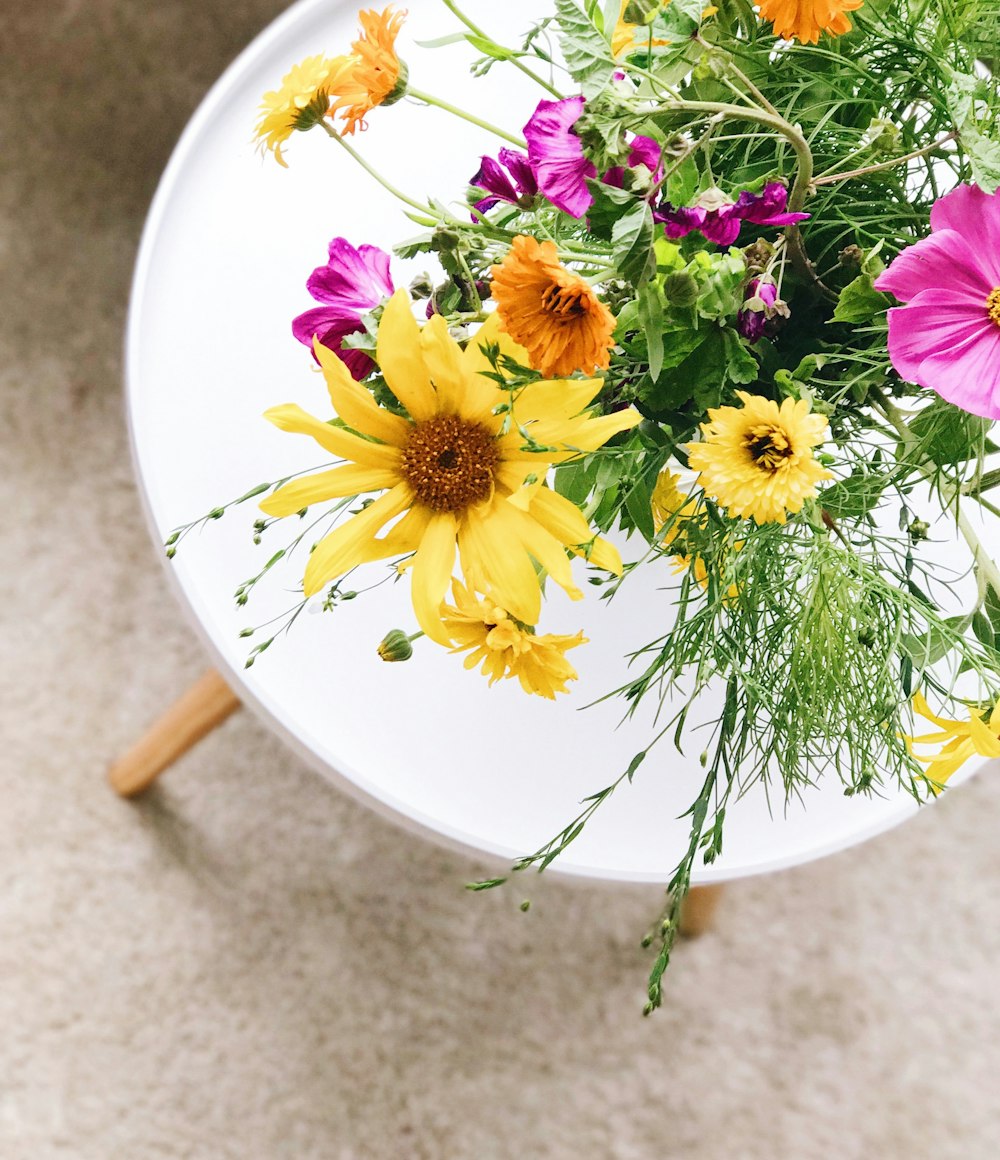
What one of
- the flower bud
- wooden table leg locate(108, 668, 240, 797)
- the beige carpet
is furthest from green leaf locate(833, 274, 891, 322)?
the beige carpet

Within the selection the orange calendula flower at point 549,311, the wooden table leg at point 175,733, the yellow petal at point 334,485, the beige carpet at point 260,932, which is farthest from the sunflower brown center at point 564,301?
the beige carpet at point 260,932

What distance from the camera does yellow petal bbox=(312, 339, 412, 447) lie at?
0.37 meters

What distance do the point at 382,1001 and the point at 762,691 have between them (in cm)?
76

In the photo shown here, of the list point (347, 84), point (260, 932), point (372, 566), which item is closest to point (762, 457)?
point (347, 84)

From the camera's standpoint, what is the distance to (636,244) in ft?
1.09

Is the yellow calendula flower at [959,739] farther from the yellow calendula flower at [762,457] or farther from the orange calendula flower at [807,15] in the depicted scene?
→ the orange calendula flower at [807,15]

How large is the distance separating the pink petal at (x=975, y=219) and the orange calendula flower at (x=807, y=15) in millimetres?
66

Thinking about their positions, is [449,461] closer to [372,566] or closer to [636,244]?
[636,244]

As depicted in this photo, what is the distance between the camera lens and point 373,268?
0.42 m

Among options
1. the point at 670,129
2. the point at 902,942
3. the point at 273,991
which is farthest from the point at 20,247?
the point at 902,942

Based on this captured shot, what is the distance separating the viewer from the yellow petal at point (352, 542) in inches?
15.6

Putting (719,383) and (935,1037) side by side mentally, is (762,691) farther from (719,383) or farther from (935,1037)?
(935,1037)

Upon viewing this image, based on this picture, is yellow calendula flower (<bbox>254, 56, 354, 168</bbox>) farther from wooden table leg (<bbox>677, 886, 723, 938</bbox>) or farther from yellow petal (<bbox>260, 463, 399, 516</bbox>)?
wooden table leg (<bbox>677, 886, 723, 938</bbox>)

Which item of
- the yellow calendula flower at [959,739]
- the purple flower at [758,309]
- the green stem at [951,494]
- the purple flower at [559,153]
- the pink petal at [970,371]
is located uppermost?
the purple flower at [559,153]
